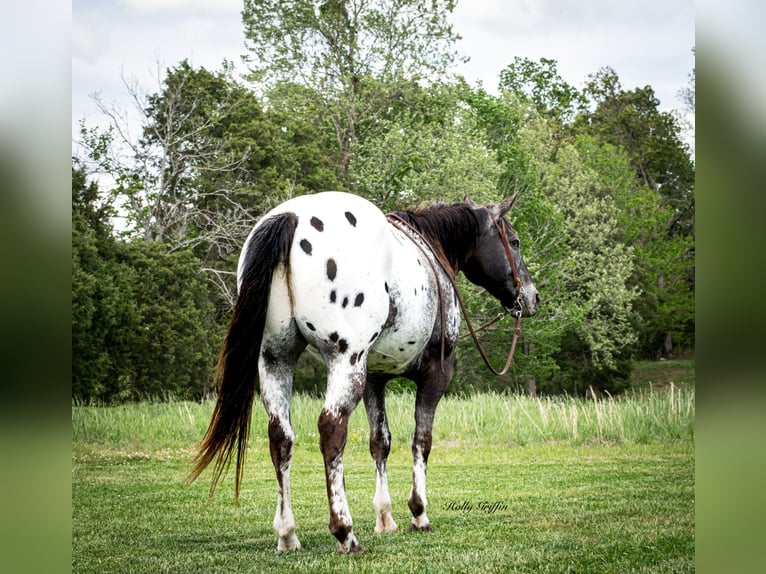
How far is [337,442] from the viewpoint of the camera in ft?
15.4

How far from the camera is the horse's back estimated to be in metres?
4.80

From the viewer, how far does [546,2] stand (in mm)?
21922

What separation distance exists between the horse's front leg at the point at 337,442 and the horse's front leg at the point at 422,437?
44.2 inches

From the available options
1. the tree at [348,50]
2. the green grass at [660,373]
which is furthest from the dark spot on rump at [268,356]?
the green grass at [660,373]

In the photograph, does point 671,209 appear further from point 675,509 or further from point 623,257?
point 675,509

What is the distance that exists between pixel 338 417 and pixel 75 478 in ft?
20.8

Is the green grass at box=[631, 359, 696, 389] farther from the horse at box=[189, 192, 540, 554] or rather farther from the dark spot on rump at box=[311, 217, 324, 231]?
the dark spot on rump at box=[311, 217, 324, 231]

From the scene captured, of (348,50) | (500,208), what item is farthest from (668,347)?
(500,208)

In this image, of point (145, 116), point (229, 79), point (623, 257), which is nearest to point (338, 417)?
point (145, 116)

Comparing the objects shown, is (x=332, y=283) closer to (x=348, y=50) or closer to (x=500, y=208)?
(x=500, y=208)

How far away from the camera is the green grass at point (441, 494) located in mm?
5281

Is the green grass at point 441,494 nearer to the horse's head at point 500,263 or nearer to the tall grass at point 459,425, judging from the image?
the tall grass at point 459,425

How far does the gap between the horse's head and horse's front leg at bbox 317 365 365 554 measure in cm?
227

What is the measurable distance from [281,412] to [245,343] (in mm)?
475
